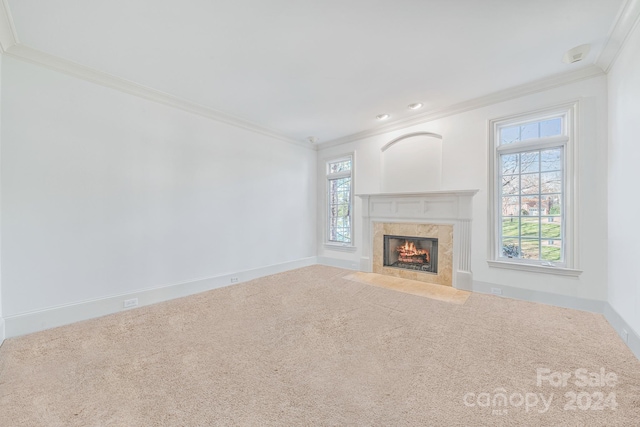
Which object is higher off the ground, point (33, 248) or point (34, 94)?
point (34, 94)

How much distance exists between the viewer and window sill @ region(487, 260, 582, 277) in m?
2.99

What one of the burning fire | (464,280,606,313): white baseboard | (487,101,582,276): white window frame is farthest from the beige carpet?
the burning fire

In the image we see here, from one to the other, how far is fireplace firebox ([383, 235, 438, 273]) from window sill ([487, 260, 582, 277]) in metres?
0.91

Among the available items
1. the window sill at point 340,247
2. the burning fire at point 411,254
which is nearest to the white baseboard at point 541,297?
the burning fire at point 411,254

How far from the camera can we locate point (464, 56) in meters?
2.60

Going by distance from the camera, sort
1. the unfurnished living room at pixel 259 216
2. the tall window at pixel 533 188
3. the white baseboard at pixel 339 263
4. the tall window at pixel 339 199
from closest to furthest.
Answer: the unfurnished living room at pixel 259 216, the tall window at pixel 533 188, the white baseboard at pixel 339 263, the tall window at pixel 339 199

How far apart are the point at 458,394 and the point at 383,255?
10.6 ft

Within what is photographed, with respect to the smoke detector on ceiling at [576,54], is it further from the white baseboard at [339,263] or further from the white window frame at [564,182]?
the white baseboard at [339,263]

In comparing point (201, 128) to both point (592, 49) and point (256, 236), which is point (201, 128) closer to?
point (256, 236)

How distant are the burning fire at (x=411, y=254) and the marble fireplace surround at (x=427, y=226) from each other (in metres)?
0.34

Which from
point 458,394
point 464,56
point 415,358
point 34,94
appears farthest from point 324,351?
point 34,94

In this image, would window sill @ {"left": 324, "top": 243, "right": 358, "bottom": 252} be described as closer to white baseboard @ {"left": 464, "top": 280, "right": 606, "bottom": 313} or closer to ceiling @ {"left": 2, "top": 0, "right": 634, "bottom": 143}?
white baseboard @ {"left": 464, "top": 280, "right": 606, "bottom": 313}

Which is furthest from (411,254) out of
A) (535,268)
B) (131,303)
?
(131,303)

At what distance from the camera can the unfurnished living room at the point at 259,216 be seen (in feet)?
5.50
